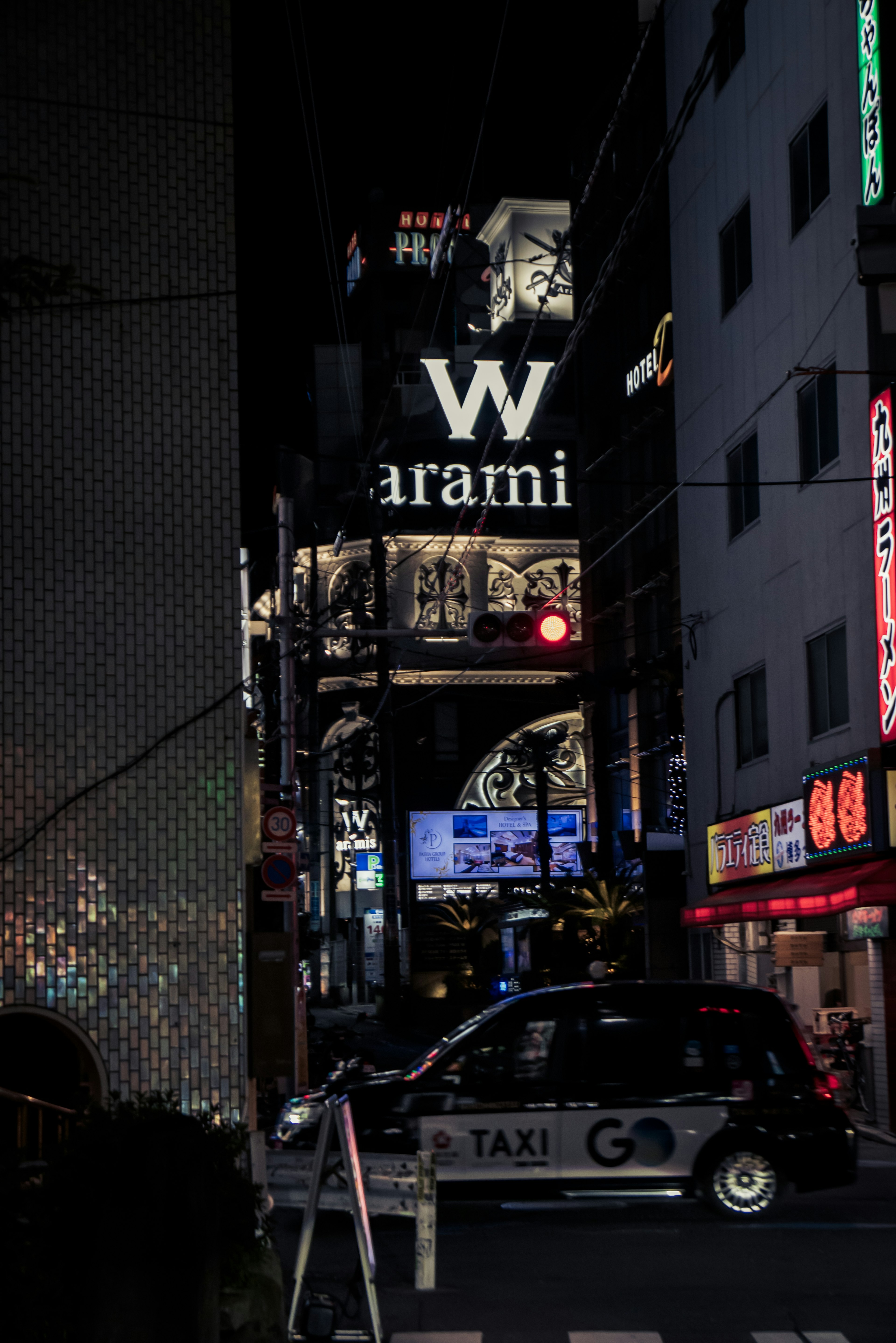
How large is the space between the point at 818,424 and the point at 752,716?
17.8ft

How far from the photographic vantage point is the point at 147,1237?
607cm

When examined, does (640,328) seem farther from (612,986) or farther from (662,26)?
(612,986)

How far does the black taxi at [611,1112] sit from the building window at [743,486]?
1284 centimetres

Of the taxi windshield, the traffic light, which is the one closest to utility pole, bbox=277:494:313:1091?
the traffic light

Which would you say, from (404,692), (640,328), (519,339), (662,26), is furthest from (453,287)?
(662,26)

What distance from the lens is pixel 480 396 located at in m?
68.2

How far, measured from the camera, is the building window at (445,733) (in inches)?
2793

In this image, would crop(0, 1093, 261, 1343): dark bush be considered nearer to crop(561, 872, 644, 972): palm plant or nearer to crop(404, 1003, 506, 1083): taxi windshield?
crop(404, 1003, 506, 1083): taxi windshield

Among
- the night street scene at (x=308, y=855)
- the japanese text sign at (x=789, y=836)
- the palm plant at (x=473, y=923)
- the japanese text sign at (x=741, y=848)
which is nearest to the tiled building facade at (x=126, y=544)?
the night street scene at (x=308, y=855)

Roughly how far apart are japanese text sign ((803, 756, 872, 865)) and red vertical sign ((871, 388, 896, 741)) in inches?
25.1

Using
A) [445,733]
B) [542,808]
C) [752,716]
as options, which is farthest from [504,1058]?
[445,733]

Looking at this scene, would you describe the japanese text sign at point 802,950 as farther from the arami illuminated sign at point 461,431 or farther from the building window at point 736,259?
the arami illuminated sign at point 461,431

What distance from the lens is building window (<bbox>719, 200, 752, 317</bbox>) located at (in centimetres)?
2477

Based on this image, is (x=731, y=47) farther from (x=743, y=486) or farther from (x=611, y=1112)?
(x=611, y=1112)
